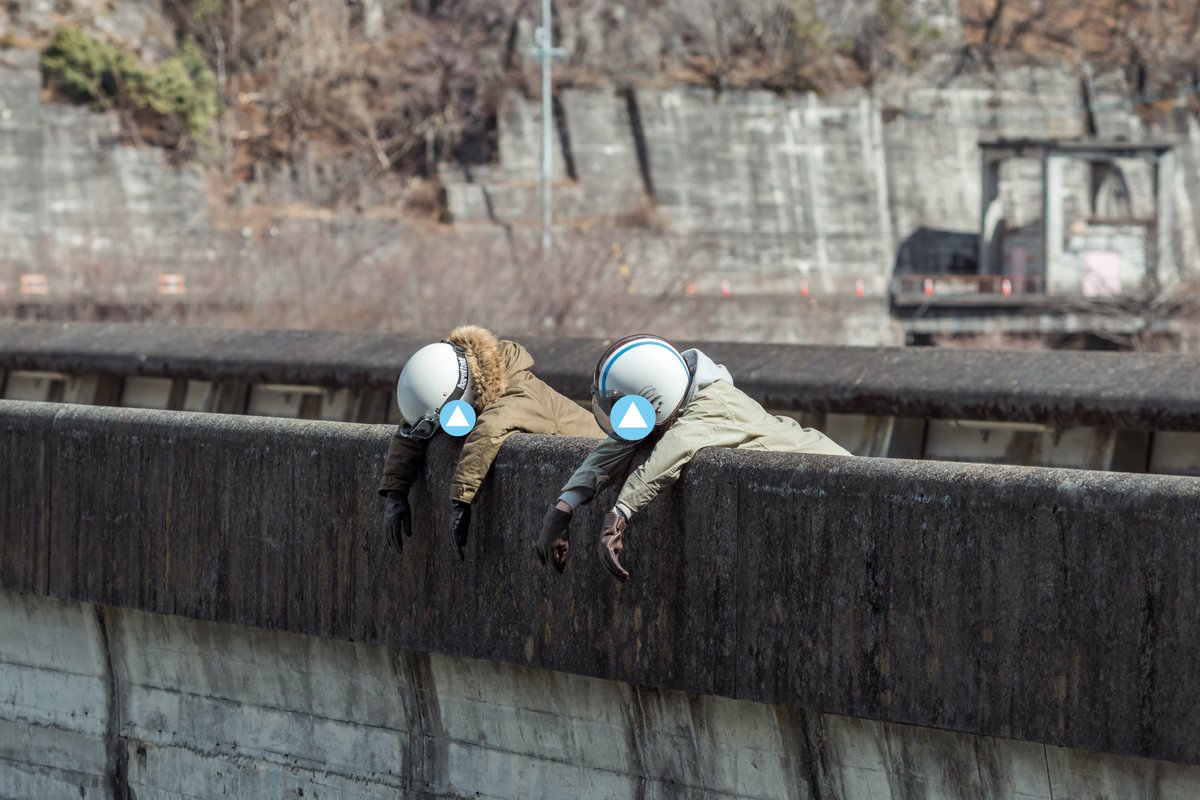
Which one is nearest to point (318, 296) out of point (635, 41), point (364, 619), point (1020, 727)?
point (364, 619)

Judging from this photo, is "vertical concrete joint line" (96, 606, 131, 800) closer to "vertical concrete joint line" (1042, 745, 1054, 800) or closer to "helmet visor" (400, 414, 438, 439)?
"helmet visor" (400, 414, 438, 439)

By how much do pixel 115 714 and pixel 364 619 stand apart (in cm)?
167

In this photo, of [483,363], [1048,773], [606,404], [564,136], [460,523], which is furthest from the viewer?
[564,136]

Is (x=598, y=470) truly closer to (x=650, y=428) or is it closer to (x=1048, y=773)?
(x=650, y=428)

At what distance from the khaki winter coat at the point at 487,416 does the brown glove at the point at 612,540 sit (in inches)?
33.0

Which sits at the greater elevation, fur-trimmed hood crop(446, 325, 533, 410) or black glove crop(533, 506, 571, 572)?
fur-trimmed hood crop(446, 325, 533, 410)

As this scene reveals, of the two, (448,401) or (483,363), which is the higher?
(483,363)

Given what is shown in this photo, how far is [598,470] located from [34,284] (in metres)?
30.2

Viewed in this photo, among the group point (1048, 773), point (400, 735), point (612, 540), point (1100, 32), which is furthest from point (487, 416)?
point (1100, 32)

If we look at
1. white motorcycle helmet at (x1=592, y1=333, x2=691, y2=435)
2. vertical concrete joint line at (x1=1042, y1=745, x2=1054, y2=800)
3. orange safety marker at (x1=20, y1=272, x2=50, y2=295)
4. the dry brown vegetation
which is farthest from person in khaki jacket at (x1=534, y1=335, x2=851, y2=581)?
the dry brown vegetation

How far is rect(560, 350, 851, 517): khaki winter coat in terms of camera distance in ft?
16.4

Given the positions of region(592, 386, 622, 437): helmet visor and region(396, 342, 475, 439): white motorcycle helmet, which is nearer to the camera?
region(592, 386, 622, 437): helmet visor

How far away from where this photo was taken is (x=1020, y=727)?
171 inches

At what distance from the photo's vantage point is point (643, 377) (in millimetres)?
5098
